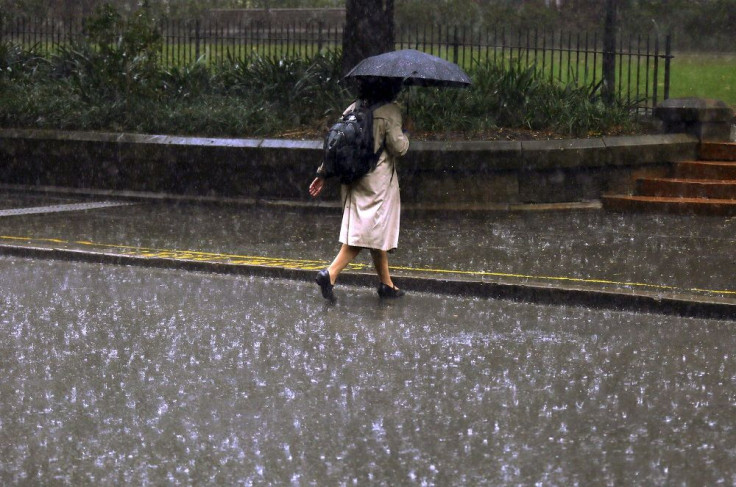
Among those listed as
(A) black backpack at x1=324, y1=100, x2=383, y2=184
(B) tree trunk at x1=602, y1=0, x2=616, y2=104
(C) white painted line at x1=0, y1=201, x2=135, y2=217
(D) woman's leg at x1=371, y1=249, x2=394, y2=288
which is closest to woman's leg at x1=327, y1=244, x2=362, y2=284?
(D) woman's leg at x1=371, y1=249, x2=394, y2=288

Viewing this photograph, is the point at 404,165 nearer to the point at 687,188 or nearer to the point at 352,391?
the point at 687,188

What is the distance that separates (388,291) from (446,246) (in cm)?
205

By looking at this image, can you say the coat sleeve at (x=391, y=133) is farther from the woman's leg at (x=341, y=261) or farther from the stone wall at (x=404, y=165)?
the stone wall at (x=404, y=165)

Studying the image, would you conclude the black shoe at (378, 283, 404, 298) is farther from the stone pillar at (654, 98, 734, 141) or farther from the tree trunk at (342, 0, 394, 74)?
the stone pillar at (654, 98, 734, 141)

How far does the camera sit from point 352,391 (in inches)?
264

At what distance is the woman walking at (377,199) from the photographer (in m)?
9.35

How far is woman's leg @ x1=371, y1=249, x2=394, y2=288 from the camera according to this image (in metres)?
9.53

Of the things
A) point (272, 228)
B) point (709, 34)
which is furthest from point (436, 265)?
point (709, 34)

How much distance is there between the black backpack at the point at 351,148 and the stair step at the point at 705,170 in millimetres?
6482

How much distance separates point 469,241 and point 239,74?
6.65 metres

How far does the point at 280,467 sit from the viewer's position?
5406mm

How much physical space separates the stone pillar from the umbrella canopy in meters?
6.31

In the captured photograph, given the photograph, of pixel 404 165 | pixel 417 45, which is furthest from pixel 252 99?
pixel 404 165

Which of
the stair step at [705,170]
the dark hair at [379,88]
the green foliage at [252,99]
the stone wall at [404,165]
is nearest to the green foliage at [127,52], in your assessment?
the green foliage at [252,99]
